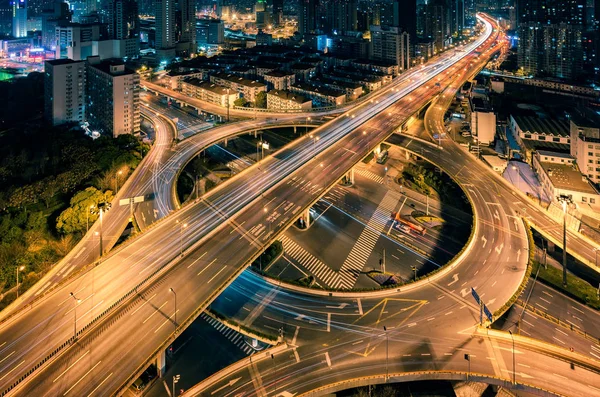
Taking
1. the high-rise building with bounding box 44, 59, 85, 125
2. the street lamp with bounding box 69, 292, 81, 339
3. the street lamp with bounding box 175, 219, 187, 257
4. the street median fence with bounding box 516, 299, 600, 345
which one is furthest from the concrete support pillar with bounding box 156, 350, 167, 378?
the high-rise building with bounding box 44, 59, 85, 125

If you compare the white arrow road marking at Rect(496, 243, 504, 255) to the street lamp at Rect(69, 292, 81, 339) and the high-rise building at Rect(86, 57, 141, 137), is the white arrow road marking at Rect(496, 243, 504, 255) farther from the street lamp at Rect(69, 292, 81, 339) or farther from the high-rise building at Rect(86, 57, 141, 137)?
the high-rise building at Rect(86, 57, 141, 137)

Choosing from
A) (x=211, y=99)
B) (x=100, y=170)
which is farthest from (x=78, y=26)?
(x=100, y=170)

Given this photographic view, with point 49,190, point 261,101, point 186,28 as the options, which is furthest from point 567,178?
point 186,28

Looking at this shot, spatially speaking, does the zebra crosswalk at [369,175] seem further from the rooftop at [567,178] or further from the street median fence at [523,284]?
the rooftop at [567,178]

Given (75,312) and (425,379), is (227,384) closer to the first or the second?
(75,312)

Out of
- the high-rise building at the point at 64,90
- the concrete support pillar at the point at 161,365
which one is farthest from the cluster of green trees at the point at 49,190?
the concrete support pillar at the point at 161,365
